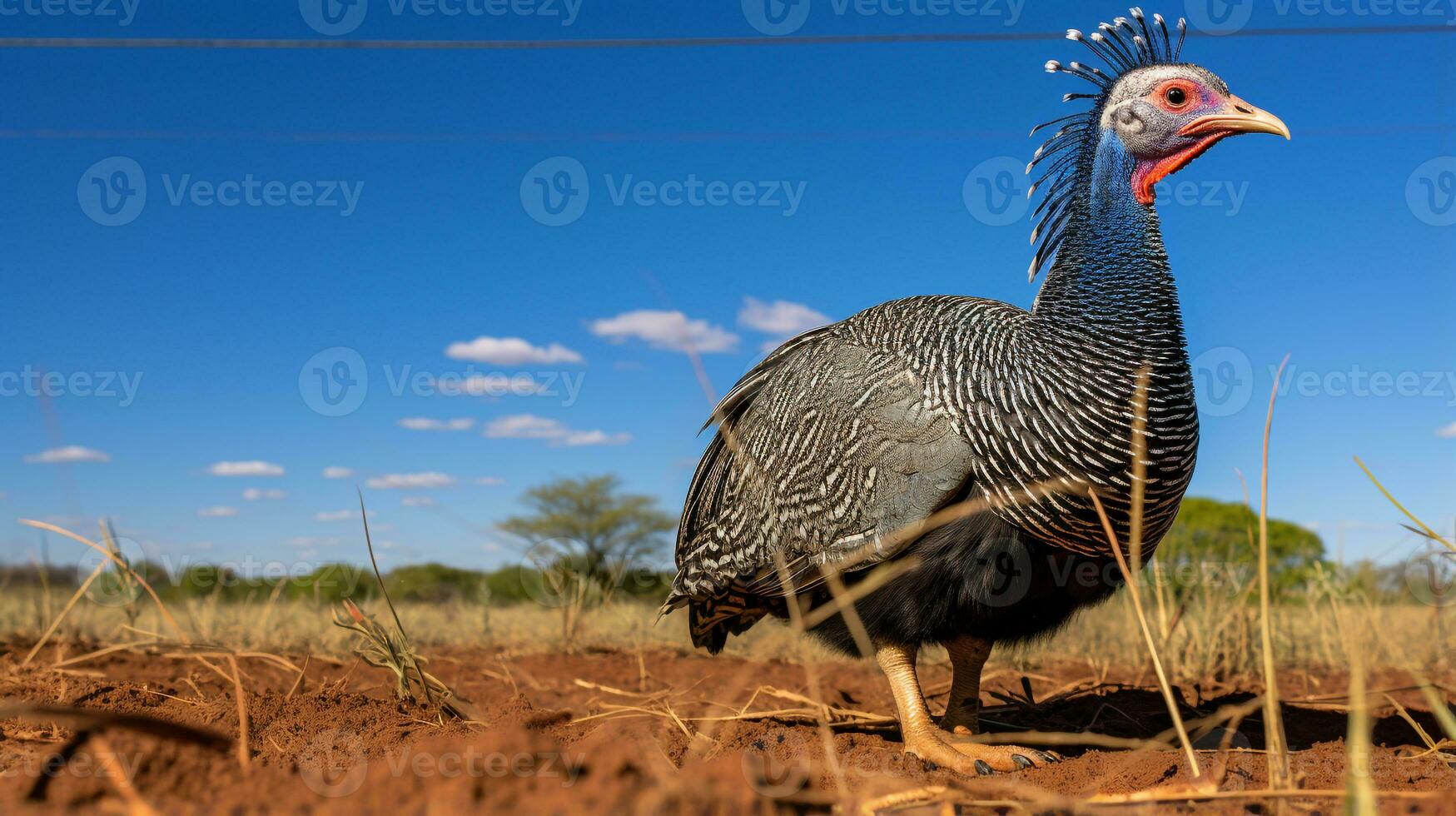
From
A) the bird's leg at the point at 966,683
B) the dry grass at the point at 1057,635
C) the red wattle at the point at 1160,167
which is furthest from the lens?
the dry grass at the point at 1057,635

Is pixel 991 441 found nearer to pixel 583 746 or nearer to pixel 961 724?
pixel 961 724

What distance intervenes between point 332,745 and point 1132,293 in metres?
3.09

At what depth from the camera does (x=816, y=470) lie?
3.58 metres

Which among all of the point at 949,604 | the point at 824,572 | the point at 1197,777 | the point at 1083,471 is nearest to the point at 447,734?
the point at 824,572

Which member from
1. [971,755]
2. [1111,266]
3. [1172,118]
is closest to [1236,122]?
[1172,118]

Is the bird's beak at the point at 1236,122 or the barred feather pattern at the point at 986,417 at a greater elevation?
the bird's beak at the point at 1236,122

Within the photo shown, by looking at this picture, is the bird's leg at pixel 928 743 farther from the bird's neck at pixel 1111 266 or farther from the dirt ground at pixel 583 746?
the bird's neck at pixel 1111 266

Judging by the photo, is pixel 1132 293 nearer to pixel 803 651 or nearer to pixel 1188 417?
pixel 1188 417

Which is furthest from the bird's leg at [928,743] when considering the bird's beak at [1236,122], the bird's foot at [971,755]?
the bird's beak at [1236,122]

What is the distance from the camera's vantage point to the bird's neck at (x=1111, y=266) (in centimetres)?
339

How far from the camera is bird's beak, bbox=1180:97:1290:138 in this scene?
12.5ft

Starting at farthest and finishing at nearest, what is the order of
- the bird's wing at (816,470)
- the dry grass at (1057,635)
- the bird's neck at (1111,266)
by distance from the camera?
the dry grass at (1057,635)
the bird's neck at (1111,266)
the bird's wing at (816,470)

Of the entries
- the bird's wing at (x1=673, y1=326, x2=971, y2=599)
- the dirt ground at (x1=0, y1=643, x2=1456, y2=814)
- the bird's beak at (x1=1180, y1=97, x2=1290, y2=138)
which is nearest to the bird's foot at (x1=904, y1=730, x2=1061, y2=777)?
the dirt ground at (x1=0, y1=643, x2=1456, y2=814)

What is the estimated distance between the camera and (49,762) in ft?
4.93
